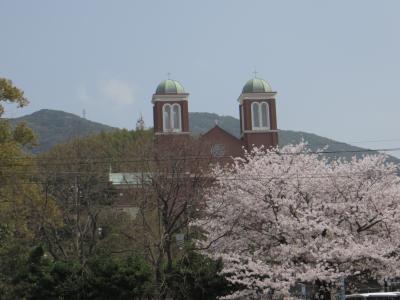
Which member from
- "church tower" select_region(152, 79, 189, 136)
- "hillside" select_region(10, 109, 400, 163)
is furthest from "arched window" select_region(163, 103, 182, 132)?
"hillside" select_region(10, 109, 400, 163)

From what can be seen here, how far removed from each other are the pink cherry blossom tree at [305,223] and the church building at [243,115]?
38663mm

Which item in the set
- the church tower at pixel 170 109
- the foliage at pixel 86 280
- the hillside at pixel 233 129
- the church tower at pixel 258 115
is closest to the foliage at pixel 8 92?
the foliage at pixel 86 280

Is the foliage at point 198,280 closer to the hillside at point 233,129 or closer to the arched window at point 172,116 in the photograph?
the arched window at point 172,116

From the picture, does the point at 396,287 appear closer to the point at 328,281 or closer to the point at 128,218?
the point at 328,281

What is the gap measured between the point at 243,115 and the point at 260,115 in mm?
1744

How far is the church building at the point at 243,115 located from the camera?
67.1 m

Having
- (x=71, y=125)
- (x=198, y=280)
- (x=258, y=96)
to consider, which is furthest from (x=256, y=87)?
(x=71, y=125)

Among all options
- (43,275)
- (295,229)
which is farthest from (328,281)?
(43,275)

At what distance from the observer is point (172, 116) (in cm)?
6725

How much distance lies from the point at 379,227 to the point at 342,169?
8.61 feet

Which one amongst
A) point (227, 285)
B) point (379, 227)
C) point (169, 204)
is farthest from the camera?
point (169, 204)

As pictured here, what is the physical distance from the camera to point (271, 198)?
26.2 meters

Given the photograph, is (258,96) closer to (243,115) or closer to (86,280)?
(243,115)

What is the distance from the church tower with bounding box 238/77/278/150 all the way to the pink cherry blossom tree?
39.6 m
